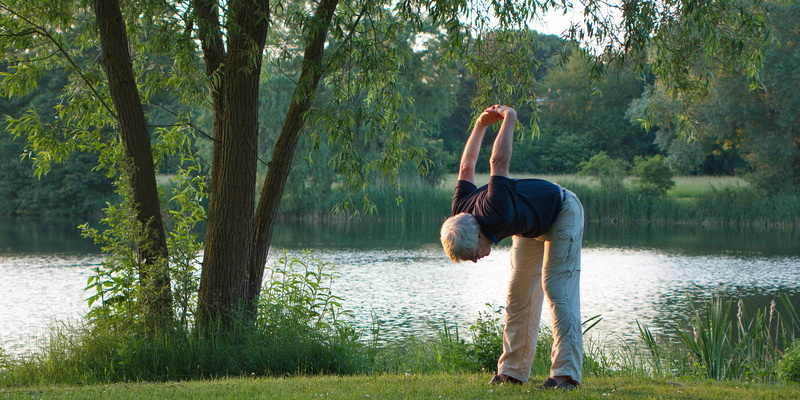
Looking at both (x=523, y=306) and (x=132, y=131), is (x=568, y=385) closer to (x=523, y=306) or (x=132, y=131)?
(x=523, y=306)

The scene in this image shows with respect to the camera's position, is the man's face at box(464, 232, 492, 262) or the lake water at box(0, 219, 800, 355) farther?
the lake water at box(0, 219, 800, 355)

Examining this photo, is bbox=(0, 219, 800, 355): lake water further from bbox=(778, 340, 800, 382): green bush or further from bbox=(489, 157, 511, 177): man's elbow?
bbox=(489, 157, 511, 177): man's elbow

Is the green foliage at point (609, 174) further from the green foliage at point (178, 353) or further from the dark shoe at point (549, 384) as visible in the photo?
the dark shoe at point (549, 384)

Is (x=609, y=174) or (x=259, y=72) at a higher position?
(x=259, y=72)

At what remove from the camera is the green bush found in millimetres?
6199

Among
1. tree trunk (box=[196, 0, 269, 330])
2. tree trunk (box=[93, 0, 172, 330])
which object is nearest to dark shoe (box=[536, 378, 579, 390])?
tree trunk (box=[196, 0, 269, 330])

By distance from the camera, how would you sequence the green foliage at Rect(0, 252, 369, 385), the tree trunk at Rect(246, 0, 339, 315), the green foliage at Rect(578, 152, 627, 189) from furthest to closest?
the green foliage at Rect(578, 152, 627, 189) < the tree trunk at Rect(246, 0, 339, 315) < the green foliage at Rect(0, 252, 369, 385)

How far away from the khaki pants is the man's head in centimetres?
49

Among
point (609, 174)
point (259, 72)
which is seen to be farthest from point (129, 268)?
point (609, 174)

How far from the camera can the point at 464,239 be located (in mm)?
4125

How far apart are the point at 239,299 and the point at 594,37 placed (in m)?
3.81

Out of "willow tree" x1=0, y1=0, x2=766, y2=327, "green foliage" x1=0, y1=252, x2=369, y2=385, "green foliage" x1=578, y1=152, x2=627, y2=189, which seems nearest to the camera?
"green foliage" x1=0, y1=252, x2=369, y2=385

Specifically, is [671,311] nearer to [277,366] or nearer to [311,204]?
[277,366]

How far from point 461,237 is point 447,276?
13.2 meters
